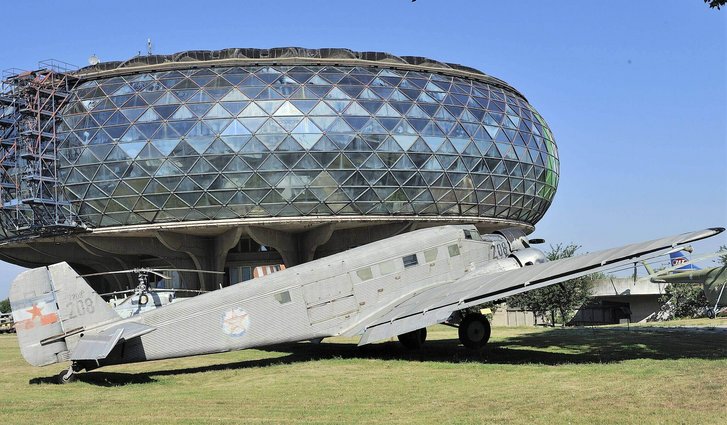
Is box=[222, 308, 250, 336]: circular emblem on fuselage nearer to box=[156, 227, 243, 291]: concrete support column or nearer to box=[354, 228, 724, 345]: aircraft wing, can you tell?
box=[354, 228, 724, 345]: aircraft wing

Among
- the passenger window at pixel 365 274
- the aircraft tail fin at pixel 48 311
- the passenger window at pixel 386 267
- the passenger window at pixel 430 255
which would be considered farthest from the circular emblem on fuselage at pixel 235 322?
the passenger window at pixel 430 255

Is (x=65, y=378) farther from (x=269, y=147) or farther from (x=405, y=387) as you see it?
(x=269, y=147)

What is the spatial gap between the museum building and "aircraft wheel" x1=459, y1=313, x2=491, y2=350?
27.4 metres

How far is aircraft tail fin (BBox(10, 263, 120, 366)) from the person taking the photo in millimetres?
19172

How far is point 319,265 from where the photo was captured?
22.3 m

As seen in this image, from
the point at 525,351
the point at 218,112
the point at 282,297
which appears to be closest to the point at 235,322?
the point at 282,297

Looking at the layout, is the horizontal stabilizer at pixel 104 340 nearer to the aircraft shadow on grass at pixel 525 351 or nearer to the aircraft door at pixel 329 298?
the aircraft shadow on grass at pixel 525 351

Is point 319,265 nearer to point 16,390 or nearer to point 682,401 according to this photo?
point 16,390

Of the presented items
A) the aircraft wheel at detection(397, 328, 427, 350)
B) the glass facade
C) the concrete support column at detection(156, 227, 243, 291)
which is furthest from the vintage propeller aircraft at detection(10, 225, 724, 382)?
the concrete support column at detection(156, 227, 243, 291)

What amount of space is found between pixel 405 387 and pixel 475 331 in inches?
320

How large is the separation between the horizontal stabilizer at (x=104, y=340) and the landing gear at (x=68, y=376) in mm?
320

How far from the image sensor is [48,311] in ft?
63.4

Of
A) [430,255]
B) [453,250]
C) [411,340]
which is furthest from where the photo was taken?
[411,340]

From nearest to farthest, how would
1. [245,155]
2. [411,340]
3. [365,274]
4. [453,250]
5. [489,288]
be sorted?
[489,288] → [365,274] → [453,250] → [411,340] → [245,155]
